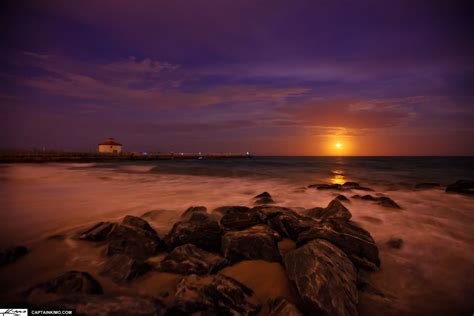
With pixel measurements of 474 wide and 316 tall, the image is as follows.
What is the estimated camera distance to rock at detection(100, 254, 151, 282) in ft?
10.9

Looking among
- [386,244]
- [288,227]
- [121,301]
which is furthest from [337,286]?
[386,244]

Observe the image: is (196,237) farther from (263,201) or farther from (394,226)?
(394,226)

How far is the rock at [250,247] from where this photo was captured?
3.76 m

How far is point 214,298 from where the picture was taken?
8.77ft

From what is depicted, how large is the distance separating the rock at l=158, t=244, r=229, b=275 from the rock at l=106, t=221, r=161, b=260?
0.62m

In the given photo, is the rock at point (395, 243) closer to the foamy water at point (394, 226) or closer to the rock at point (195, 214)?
the foamy water at point (394, 226)

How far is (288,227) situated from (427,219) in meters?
5.06

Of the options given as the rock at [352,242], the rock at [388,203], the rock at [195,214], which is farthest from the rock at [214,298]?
the rock at [388,203]

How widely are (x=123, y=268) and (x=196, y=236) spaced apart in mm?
1294

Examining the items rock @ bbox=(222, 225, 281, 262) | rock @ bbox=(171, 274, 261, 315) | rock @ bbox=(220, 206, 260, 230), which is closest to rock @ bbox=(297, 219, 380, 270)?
rock @ bbox=(222, 225, 281, 262)

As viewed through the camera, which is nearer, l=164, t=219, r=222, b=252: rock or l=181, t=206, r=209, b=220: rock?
l=164, t=219, r=222, b=252: rock

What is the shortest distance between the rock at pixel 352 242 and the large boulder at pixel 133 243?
9.19 feet

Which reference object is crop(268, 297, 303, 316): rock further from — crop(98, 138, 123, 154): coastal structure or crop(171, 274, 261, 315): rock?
crop(98, 138, 123, 154): coastal structure
